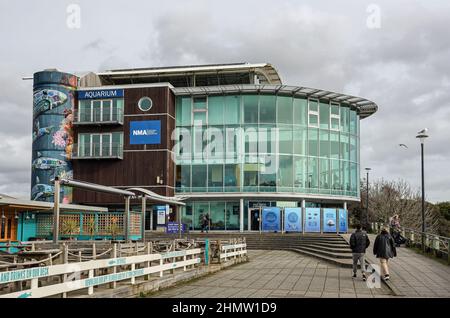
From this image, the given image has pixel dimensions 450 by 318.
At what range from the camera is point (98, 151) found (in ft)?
152

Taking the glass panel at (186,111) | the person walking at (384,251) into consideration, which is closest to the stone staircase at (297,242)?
the glass panel at (186,111)

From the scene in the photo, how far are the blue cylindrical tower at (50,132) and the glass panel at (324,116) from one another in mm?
20434

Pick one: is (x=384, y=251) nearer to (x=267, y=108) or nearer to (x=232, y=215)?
(x=232, y=215)

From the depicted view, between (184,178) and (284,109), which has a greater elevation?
(284,109)

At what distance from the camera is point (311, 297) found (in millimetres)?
12914

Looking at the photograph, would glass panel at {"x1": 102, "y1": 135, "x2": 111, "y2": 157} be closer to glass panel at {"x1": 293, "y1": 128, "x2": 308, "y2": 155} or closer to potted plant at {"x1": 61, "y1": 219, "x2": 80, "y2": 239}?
potted plant at {"x1": 61, "y1": 219, "x2": 80, "y2": 239}

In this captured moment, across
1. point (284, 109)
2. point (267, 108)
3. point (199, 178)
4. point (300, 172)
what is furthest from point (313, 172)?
point (199, 178)

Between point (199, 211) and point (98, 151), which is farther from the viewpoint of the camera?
point (199, 211)

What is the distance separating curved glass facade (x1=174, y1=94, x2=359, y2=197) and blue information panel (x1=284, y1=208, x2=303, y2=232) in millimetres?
1926

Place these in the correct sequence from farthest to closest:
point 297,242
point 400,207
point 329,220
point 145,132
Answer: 1. point 400,207
2. point 145,132
3. point 329,220
4. point 297,242

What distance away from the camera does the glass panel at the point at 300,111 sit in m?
46.3

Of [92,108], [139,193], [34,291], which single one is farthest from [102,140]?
[34,291]

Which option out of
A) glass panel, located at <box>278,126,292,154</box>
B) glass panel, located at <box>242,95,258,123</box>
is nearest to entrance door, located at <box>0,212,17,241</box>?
glass panel, located at <box>242,95,258,123</box>

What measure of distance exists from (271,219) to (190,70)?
1513 centimetres
